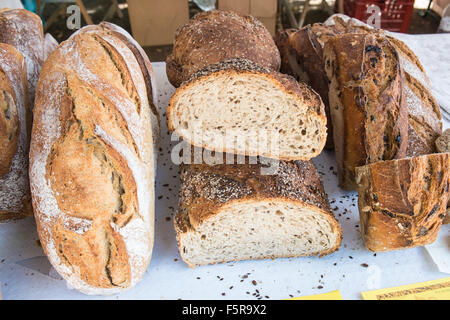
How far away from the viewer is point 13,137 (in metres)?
1.38

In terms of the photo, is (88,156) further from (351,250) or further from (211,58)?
(351,250)

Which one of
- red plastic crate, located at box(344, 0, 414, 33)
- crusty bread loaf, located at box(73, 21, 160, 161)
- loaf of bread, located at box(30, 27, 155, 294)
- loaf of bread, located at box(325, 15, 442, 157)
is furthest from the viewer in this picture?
red plastic crate, located at box(344, 0, 414, 33)

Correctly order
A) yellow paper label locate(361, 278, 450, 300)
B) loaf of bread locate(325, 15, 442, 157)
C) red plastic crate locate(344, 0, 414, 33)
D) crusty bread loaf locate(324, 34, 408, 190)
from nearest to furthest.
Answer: yellow paper label locate(361, 278, 450, 300)
crusty bread loaf locate(324, 34, 408, 190)
loaf of bread locate(325, 15, 442, 157)
red plastic crate locate(344, 0, 414, 33)

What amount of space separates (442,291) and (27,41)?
1.99 meters

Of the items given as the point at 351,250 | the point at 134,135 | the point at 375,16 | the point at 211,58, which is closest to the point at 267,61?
the point at 211,58

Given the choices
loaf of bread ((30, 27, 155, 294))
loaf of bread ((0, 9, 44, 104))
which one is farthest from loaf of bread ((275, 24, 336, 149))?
loaf of bread ((0, 9, 44, 104))

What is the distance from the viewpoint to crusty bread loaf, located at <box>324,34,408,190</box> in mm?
1479

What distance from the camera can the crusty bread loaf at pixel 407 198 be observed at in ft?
4.32

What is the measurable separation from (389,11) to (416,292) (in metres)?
3.30

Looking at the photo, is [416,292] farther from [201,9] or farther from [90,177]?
[201,9]

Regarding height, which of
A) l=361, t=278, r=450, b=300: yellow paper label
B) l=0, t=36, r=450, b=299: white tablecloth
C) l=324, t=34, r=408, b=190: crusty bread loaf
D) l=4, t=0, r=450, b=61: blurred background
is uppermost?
l=324, t=34, r=408, b=190: crusty bread loaf

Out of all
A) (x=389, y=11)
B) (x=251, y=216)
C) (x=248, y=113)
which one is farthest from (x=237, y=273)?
(x=389, y=11)

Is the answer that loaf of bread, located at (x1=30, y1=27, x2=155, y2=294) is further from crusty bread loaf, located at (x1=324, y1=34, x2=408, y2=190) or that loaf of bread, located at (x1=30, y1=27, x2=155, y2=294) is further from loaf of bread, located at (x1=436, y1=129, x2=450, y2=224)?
loaf of bread, located at (x1=436, y1=129, x2=450, y2=224)

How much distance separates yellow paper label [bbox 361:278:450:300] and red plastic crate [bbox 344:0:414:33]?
3.07 metres
